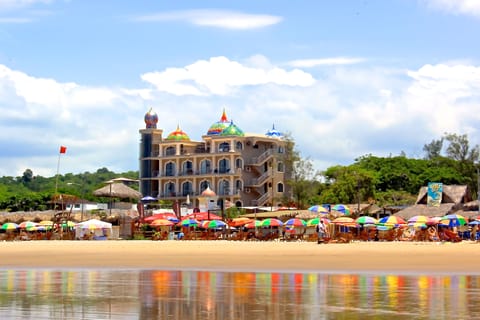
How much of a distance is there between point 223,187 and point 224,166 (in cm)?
222

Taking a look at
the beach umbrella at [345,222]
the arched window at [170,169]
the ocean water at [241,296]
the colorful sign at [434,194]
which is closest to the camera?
the ocean water at [241,296]

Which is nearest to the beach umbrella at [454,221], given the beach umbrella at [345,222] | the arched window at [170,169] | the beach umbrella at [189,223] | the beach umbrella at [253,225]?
the beach umbrella at [345,222]

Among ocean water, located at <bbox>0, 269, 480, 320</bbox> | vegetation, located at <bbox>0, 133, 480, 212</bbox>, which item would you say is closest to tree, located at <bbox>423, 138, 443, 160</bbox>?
vegetation, located at <bbox>0, 133, 480, 212</bbox>

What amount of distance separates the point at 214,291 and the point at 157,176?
257 ft

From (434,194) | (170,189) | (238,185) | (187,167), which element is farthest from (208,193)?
(434,194)

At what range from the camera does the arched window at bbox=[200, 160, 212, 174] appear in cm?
9053

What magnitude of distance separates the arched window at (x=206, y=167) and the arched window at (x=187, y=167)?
1.24 meters

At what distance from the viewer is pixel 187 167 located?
302 ft

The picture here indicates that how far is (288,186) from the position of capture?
88812 millimetres

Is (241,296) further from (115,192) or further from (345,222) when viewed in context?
(115,192)

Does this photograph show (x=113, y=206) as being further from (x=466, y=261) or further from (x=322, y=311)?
(x=322, y=311)

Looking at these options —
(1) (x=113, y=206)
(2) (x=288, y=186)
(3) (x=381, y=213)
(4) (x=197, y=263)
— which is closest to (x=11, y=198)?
(1) (x=113, y=206)

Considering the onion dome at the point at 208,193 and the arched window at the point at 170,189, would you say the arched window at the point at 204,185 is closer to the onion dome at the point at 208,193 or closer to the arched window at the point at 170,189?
the arched window at the point at 170,189

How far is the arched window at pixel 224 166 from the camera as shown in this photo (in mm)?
88875
